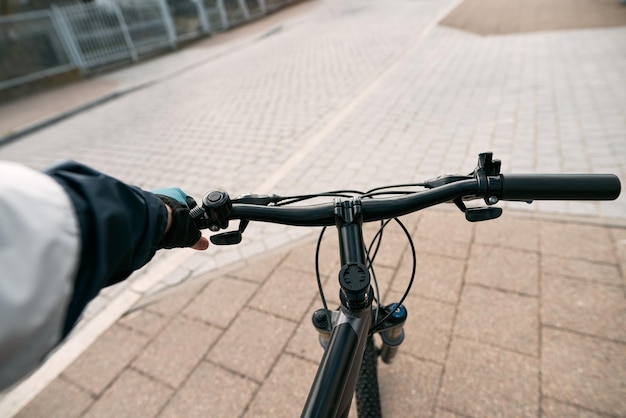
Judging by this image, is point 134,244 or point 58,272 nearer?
point 58,272

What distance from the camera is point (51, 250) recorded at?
2.18 ft

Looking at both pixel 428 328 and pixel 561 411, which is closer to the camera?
pixel 561 411

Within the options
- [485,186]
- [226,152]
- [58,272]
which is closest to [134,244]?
[58,272]

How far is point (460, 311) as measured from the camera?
2631 mm

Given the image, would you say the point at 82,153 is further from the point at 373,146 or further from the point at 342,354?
the point at 342,354

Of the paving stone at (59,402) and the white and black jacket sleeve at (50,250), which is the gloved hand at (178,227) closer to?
the white and black jacket sleeve at (50,250)

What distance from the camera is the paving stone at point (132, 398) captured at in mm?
2293

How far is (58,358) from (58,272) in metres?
2.64

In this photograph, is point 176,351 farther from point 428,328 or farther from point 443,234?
point 443,234

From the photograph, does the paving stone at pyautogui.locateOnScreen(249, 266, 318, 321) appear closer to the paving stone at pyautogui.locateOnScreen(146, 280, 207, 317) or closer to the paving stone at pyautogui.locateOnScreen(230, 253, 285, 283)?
the paving stone at pyautogui.locateOnScreen(230, 253, 285, 283)

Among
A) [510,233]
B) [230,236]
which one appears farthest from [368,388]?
[510,233]

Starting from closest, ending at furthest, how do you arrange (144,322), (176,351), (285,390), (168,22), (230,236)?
(230,236) < (285,390) < (176,351) < (144,322) < (168,22)

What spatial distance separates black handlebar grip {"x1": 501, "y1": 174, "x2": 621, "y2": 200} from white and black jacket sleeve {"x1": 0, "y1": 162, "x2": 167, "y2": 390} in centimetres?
110

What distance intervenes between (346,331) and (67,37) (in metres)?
14.6
